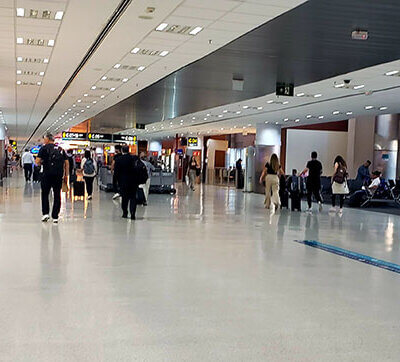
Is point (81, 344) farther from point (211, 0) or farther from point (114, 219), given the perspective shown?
point (114, 219)

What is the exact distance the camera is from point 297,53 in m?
11.7

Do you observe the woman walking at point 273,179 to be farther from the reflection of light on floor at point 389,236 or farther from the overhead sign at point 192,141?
the overhead sign at point 192,141

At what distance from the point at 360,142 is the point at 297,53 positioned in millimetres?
17567

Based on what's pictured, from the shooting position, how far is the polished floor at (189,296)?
12.5 feet

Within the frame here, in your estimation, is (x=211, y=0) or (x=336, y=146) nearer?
(x=211, y=0)

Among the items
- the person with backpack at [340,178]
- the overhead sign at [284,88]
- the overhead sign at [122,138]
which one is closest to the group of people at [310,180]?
the person with backpack at [340,178]

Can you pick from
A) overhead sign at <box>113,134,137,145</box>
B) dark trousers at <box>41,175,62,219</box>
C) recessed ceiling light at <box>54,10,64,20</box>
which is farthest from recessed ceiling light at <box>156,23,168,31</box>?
overhead sign at <box>113,134,137,145</box>

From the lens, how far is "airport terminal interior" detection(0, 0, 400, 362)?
4168 mm

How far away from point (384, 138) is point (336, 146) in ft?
18.3

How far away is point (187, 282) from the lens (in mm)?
5898

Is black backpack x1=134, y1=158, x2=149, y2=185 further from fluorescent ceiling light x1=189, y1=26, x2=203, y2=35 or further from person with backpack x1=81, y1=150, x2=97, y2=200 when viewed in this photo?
person with backpack x1=81, y1=150, x2=97, y2=200

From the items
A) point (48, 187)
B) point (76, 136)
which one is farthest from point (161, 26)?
point (76, 136)

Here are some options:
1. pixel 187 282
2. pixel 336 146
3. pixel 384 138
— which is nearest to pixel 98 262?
pixel 187 282

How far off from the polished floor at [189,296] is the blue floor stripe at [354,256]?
8.5 inches
